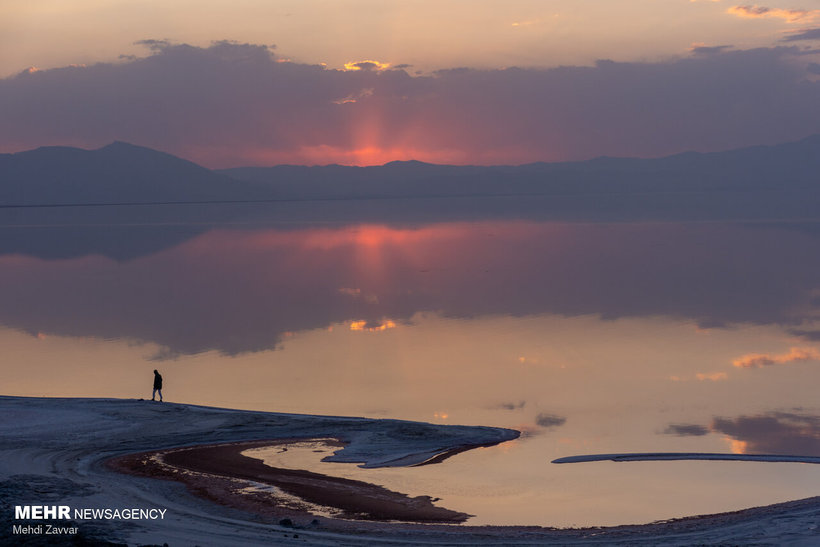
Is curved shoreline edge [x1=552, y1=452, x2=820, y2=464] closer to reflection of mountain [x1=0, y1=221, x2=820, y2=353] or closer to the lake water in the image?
the lake water

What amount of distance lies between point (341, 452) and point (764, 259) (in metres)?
58.0

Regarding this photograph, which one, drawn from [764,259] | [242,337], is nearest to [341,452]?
[242,337]

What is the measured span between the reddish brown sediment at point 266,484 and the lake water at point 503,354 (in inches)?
29.0

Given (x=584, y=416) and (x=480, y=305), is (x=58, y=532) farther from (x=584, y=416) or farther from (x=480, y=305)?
(x=480, y=305)

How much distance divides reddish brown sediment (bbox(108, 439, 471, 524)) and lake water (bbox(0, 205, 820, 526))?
736mm

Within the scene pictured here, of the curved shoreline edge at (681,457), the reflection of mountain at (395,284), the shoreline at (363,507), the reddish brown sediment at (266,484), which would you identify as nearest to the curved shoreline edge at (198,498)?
the shoreline at (363,507)

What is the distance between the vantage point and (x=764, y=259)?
237 ft

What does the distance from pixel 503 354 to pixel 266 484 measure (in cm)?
1723

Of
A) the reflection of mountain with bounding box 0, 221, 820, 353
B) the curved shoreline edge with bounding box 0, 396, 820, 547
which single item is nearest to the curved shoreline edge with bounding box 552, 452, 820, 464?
the curved shoreline edge with bounding box 0, 396, 820, 547

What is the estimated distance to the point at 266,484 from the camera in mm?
19797

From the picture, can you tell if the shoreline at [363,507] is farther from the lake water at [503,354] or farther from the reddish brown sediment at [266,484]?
the lake water at [503,354]

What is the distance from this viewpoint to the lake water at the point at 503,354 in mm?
20672

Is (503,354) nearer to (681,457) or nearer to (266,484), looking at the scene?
(681,457)

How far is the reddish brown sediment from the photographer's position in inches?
708
